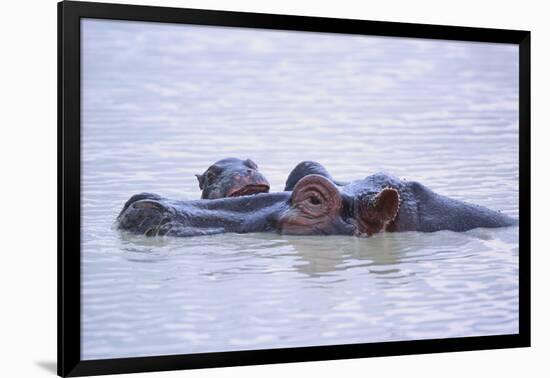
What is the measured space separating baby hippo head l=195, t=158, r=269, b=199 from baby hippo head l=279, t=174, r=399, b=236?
236mm

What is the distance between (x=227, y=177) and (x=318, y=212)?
47 cm

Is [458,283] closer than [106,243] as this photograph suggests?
No

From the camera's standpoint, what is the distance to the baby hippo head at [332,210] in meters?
5.52

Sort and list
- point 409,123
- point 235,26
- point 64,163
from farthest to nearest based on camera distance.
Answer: point 409,123 → point 235,26 → point 64,163

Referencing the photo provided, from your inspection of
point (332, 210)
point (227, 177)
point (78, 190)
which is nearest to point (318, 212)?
point (332, 210)

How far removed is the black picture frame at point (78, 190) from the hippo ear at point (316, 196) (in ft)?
2.11

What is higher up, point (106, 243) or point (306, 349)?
point (106, 243)

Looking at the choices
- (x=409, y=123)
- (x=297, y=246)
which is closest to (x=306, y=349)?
(x=297, y=246)

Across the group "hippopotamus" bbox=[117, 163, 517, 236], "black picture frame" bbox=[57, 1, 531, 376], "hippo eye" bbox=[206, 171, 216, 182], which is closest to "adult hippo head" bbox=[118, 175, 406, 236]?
"hippopotamus" bbox=[117, 163, 517, 236]

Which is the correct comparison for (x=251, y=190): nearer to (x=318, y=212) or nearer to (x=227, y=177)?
(x=227, y=177)

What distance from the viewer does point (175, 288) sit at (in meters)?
5.24

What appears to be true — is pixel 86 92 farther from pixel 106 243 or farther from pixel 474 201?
pixel 474 201

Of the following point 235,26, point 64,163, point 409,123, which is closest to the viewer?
point 64,163

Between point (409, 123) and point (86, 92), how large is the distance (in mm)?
1604
